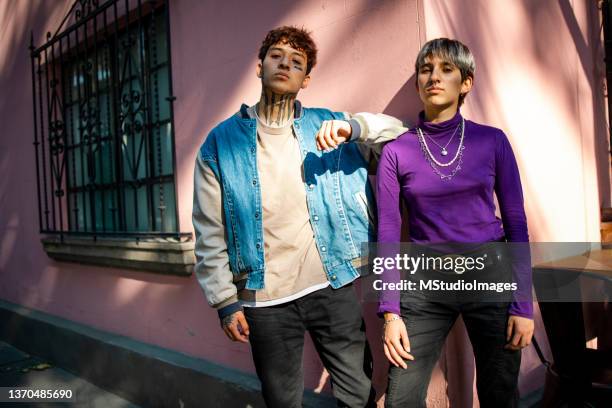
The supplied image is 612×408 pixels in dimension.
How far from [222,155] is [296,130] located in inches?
12.4

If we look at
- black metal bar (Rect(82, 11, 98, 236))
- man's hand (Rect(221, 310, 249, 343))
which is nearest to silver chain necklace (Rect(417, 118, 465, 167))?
man's hand (Rect(221, 310, 249, 343))

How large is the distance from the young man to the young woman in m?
0.23

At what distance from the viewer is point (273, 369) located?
2.04 m

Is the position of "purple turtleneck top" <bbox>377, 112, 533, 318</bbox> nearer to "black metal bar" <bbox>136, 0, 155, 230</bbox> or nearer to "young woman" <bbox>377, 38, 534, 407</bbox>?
"young woman" <bbox>377, 38, 534, 407</bbox>

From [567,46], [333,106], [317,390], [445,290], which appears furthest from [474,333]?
[567,46]

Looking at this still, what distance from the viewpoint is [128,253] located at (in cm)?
363

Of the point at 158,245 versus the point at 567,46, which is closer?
the point at 567,46

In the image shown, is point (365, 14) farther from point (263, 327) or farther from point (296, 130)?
point (263, 327)

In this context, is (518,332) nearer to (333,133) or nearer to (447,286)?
(447,286)

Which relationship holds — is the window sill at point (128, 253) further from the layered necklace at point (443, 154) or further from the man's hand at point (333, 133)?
the layered necklace at point (443, 154)

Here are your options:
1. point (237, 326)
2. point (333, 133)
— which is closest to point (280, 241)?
point (237, 326)

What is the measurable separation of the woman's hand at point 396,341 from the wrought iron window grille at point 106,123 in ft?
5.98

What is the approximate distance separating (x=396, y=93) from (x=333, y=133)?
1.83ft

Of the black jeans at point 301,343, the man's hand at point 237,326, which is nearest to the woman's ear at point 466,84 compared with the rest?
the black jeans at point 301,343
